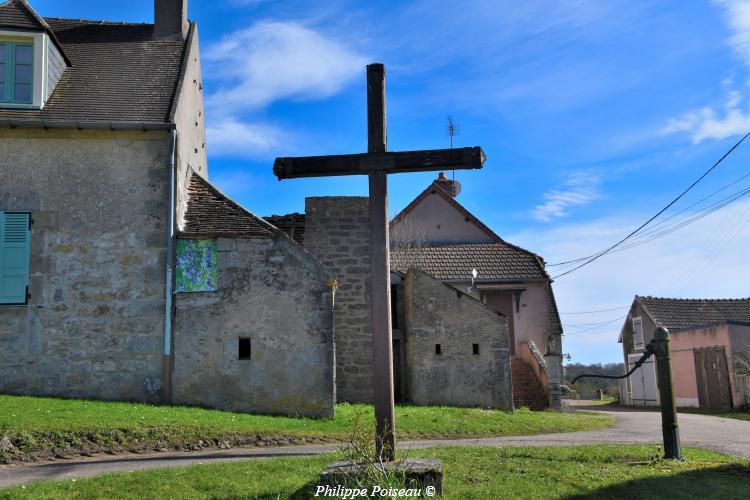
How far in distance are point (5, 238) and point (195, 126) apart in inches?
221

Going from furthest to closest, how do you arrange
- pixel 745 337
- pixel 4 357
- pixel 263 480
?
pixel 745 337 < pixel 4 357 < pixel 263 480

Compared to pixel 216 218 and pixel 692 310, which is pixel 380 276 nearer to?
pixel 216 218

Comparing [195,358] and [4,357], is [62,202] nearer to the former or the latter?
[4,357]

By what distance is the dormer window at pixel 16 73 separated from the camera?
1481 centimetres

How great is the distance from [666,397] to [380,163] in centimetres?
477

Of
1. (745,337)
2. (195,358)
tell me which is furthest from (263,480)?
(745,337)

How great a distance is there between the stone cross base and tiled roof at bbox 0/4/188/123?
1074cm

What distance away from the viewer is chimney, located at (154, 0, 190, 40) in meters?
18.5

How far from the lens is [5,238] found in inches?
548

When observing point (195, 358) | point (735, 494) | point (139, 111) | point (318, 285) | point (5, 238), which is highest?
point (139, 111)

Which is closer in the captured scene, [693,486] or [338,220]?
[693,486]

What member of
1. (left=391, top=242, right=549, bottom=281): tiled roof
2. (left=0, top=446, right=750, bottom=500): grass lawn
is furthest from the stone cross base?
(left=391, top=242, right=549, bottom=281): tiled roof

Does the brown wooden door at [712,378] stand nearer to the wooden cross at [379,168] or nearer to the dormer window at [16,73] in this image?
the wooden cross at [379,168]

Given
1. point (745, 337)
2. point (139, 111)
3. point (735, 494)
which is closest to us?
point (735, 494)
